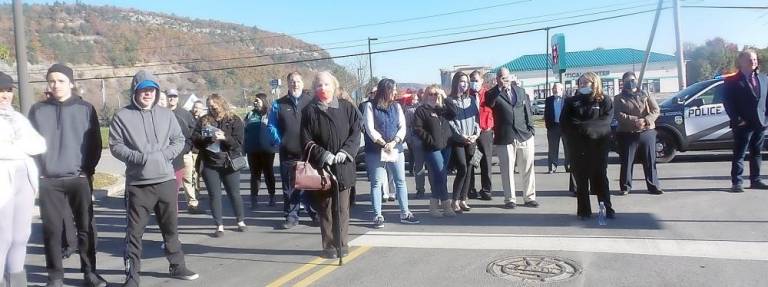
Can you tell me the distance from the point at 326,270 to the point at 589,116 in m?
3.46

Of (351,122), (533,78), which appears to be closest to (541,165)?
(351,122)

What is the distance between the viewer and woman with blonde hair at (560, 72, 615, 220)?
22.9 feet

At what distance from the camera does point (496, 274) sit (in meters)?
5.14

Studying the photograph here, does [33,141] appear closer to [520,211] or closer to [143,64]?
[520,211]

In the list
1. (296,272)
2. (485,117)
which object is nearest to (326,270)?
(296,272)

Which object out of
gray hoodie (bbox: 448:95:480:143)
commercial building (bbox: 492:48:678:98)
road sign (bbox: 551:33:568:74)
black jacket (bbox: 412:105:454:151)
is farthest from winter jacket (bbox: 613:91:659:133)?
commercial building (bbox: 492:48:678:98)

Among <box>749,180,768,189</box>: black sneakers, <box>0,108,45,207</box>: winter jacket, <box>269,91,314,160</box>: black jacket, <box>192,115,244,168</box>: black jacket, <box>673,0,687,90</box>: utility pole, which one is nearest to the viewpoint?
<box>0,108,45,207</box>: winter jacket

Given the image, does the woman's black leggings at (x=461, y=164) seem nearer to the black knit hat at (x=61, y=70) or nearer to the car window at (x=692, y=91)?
the black knit hat at (x=61, y=70)

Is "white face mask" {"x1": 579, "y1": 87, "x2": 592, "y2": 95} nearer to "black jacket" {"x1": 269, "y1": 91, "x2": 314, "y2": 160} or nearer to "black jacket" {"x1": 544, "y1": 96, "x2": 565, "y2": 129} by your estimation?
"black jacket" {"x1": 269, "y1": 91, "x2": 314, "y2": 160}

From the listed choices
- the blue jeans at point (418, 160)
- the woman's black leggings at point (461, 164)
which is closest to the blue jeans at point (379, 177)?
the blue jeans at point (418, 160)

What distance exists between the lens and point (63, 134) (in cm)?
512

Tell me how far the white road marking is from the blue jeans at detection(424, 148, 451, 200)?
98 centimetres

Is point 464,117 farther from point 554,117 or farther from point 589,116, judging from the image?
point 554,117

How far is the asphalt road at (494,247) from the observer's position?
5.11m
